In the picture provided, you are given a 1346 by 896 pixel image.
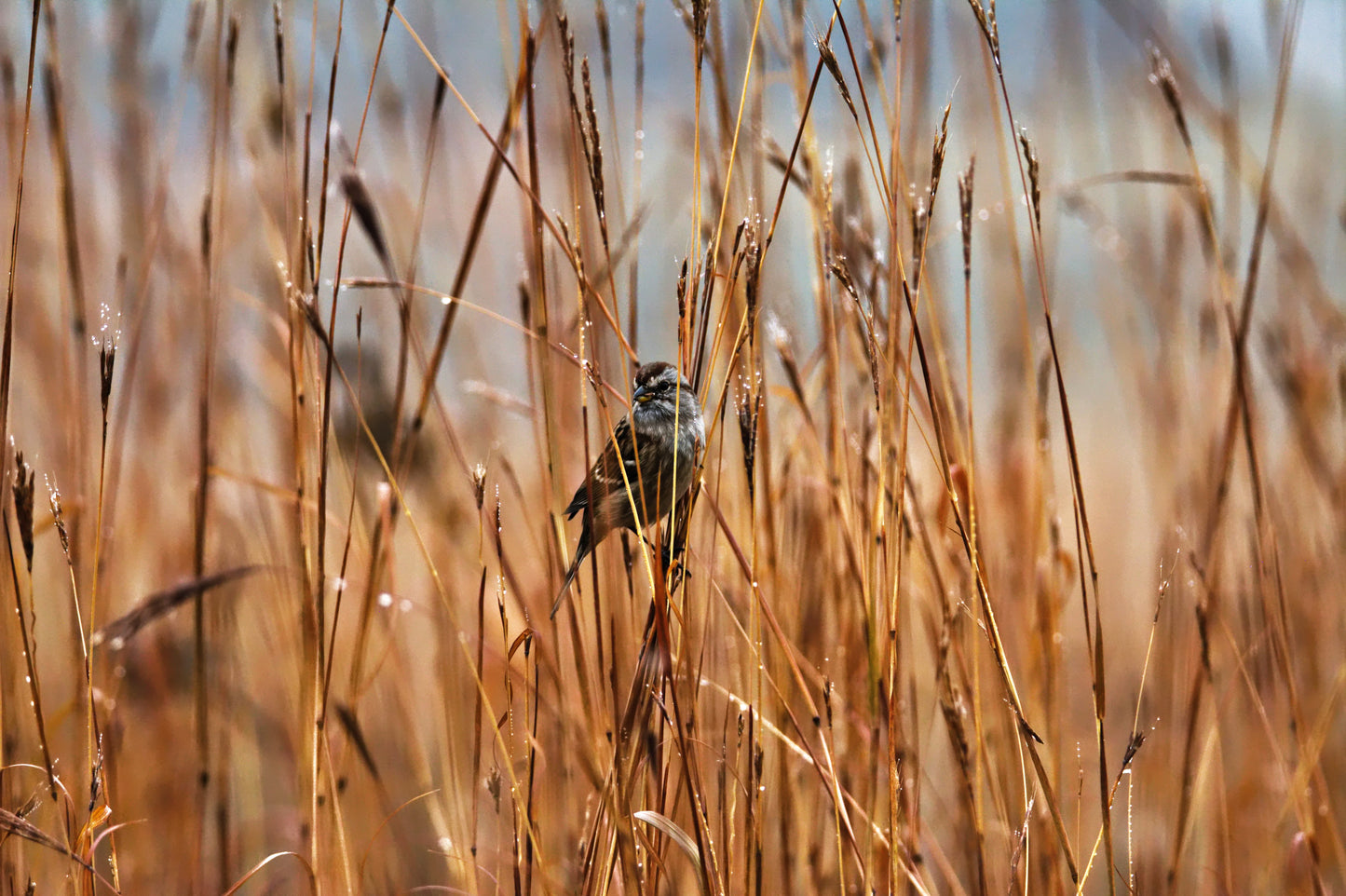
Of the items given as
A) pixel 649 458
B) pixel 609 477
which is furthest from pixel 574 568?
pixel 649 458

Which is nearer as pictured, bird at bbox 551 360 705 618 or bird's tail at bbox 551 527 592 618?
bird's tail at bbox 551 527 592 618

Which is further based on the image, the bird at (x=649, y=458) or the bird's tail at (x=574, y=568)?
the bird at (x=649, y=458)

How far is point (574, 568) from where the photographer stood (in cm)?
123

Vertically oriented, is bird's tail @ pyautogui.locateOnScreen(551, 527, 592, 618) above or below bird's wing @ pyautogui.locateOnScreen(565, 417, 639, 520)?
below

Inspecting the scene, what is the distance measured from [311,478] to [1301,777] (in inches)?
56.9

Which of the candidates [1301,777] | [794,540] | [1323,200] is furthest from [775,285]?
[1323,200]

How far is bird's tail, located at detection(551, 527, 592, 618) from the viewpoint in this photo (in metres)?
1.15

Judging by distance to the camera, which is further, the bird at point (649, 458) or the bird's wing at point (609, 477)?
the bird at point (649, 458)

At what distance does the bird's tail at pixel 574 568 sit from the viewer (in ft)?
3.76

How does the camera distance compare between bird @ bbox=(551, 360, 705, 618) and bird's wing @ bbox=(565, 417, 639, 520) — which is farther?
bird @ bbox=(551, 360, 705, 618)

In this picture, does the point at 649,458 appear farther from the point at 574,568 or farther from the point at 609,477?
the point at 574,568

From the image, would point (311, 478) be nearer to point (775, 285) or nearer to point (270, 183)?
point (270, 183)

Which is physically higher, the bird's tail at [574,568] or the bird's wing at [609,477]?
the bird's wing at [609,477]

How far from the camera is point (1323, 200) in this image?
93.7 inches
